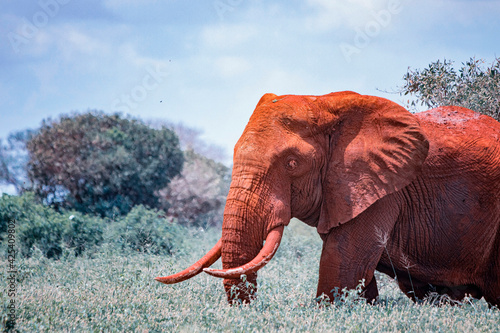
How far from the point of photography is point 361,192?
588 cm

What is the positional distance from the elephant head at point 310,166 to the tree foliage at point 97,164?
50.8 ft

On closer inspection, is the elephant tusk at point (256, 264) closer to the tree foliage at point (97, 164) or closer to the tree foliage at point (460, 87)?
the tree foliage at point (460, 87)

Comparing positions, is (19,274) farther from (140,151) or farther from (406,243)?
(140,151)

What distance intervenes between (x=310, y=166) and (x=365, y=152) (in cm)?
60

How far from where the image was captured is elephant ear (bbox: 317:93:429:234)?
591 cm

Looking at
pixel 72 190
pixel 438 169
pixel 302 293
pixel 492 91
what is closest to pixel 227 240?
pixel 302 293

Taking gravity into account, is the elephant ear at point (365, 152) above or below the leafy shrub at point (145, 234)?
above

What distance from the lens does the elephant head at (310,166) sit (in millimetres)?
5719

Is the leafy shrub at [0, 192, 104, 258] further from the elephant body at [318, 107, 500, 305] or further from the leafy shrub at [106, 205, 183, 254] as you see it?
the elephant body at [318, 107, 500, 305]

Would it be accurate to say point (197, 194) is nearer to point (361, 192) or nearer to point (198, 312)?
point (361, 192)

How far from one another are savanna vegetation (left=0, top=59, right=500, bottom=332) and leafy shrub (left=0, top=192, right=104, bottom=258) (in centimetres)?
2

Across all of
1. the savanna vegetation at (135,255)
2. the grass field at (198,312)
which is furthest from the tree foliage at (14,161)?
the grass field at (198,312)

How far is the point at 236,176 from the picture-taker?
5844 mm

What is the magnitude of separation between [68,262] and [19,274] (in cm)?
167
